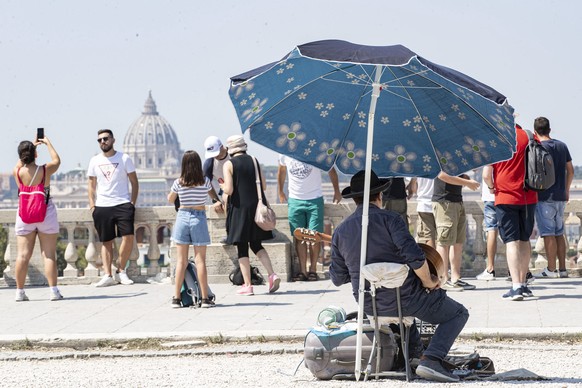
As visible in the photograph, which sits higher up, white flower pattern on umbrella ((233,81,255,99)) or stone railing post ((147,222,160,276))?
white flower pattern on umbrella ((233,81,255,99))

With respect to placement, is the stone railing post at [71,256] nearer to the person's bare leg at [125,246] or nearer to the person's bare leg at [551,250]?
the person's bare leg at [125,246]

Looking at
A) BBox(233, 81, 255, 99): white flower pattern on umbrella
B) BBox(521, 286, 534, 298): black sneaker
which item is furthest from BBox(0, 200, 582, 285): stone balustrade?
BBox(233, 81, 255, 99): white flower pattern on umbrella

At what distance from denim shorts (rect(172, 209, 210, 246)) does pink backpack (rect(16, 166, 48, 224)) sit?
1724 mm

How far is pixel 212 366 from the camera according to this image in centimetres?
886

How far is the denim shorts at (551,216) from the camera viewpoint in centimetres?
1419

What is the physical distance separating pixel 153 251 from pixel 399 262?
869 centimetres

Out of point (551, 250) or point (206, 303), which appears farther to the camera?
point (551, 250)

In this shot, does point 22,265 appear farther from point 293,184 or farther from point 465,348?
point 465,348

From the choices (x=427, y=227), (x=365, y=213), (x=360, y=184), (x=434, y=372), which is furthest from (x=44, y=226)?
(x=434, y=372)

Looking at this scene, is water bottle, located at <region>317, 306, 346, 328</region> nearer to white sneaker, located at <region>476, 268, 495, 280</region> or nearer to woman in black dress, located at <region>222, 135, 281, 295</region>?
woman in black dress, located at <region>222, 135, 281, 295</region>

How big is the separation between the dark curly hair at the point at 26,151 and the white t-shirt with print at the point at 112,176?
4.93ft

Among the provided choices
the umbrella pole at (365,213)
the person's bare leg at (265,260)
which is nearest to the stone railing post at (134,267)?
the person's bare leg at (265,260)

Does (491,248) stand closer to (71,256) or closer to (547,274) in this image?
(547,274)

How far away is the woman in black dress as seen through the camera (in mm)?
13070
